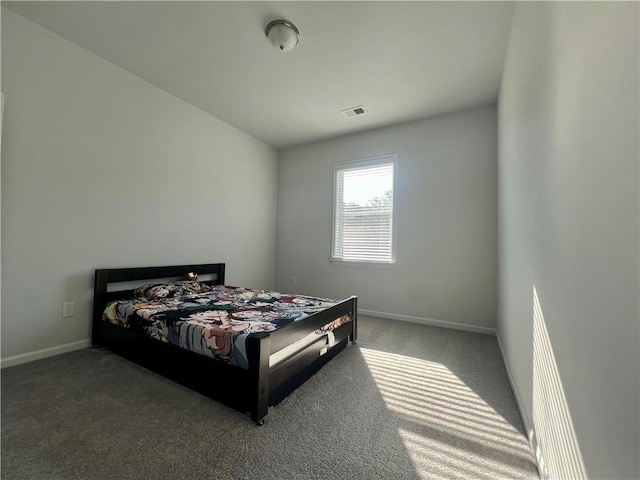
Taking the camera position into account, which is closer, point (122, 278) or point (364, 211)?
point (122, 278)

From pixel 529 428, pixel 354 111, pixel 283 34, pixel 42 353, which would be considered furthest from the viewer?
pixel 354 111

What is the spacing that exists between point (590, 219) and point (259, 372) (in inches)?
61.7

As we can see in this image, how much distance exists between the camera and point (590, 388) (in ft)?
2.53

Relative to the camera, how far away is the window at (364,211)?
383 centimetres

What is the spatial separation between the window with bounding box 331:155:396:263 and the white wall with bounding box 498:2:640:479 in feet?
7.81

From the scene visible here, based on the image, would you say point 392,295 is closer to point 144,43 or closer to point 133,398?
point 133,398

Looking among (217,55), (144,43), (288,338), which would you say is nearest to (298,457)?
(288,338)

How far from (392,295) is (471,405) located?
2.02m

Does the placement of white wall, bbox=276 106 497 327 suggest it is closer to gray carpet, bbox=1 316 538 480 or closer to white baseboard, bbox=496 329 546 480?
gray carpet, bbox=1 316 538 480

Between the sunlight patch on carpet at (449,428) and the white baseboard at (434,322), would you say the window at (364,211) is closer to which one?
the white baseboard at (434,322)

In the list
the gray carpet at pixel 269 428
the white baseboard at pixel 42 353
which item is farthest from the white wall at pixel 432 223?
the white baseboard at pixel 42 353

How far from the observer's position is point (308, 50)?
2.39 metres

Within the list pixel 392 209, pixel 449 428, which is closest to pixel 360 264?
pixel 392 209

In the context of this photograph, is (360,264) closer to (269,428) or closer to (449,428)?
(449,428)
